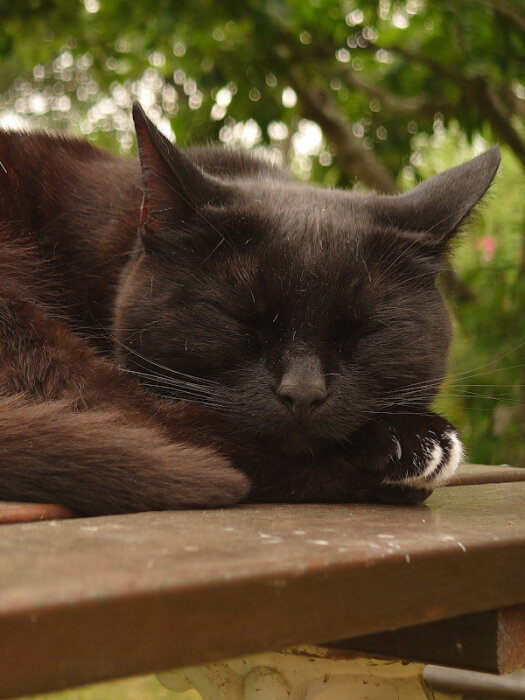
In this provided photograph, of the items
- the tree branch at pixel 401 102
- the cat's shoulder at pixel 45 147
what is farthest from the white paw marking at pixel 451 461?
the tree branch at pixel 401 102

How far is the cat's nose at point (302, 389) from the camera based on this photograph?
1.35 metres

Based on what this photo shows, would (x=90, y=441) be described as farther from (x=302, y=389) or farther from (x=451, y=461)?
(x=451, y=461)

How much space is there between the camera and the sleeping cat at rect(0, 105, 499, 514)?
4.45ft

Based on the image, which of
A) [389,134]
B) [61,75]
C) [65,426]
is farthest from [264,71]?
[61,75]

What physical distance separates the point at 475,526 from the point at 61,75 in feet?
26.1

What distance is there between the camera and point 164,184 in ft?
5.04

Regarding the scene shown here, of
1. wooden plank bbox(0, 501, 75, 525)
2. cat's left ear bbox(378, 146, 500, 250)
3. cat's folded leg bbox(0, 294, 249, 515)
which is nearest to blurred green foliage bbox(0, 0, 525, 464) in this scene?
cat's left ear bbox(378, 146, 500, 250)

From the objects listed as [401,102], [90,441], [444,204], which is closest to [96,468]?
[90,441]

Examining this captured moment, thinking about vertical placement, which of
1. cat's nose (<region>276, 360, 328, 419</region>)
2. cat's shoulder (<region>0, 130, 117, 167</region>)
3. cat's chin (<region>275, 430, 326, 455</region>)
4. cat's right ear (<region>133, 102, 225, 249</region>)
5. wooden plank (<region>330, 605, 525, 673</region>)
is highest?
cat's right ear (<region>133, 102, 225, 249</region>)

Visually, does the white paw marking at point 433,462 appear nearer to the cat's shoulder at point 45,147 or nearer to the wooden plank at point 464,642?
the wooden plank at point 464,642

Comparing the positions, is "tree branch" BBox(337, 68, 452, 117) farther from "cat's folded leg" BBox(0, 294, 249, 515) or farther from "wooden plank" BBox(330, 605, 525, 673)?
"wooden plank" BBox(330, 605, 525, 673)

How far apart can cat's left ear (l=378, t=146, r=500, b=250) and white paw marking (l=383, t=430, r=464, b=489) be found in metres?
0.42

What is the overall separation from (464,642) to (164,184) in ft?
3.08

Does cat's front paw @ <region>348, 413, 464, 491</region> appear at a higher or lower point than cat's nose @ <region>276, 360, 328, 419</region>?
lower
